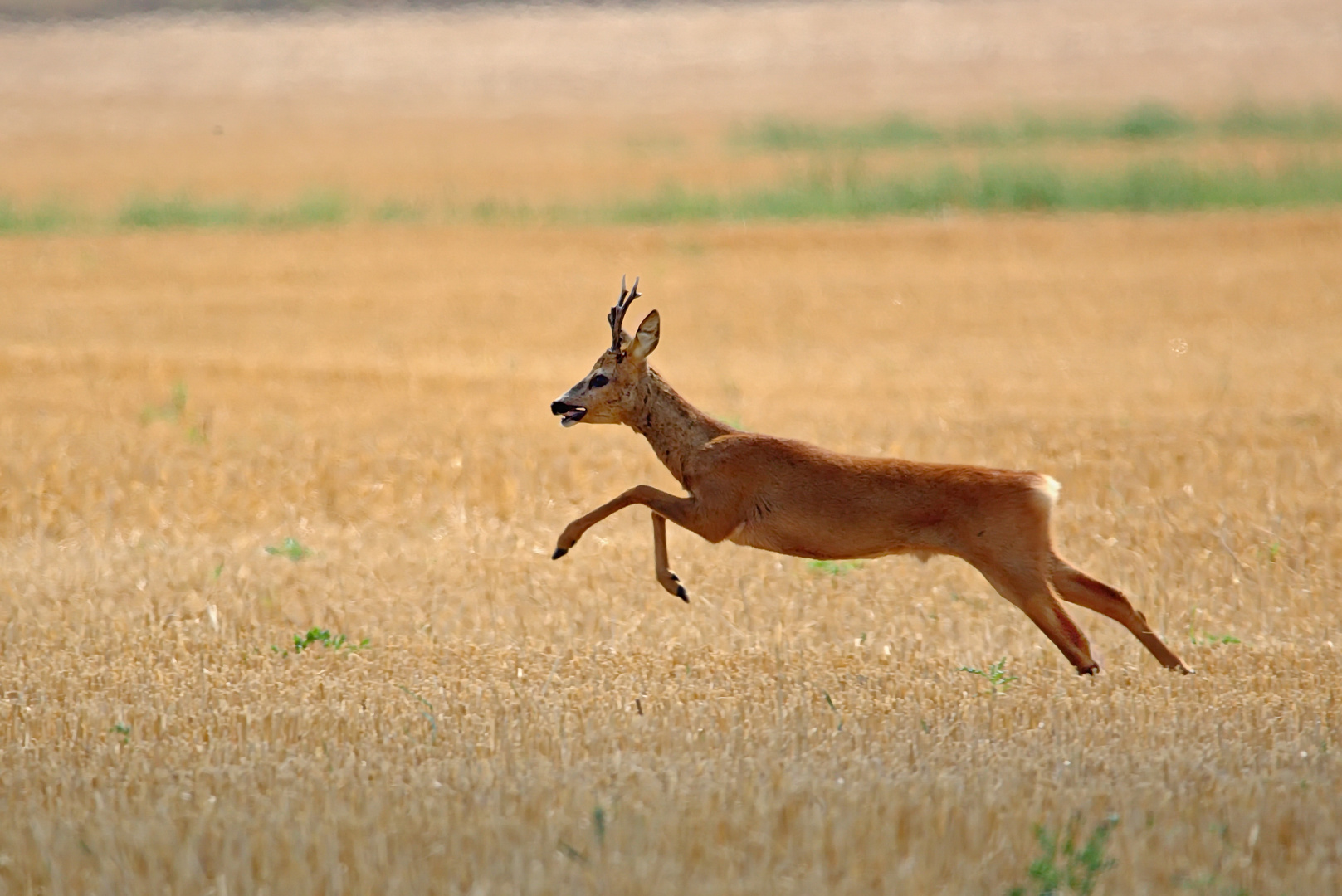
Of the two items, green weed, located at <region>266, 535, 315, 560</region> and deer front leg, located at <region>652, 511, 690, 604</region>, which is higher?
deer front leg, located at <region>652, 511, 690, 604</region>

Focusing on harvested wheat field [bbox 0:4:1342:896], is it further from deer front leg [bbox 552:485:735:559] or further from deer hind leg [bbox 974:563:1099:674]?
deer front leg [bbox 552:485:735:559]

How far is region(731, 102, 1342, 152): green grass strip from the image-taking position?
141 feet

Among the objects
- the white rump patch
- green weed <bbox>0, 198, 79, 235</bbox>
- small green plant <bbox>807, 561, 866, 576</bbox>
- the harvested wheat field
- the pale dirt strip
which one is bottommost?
small green plant <bbox>807, 561, 866, 576</bbox>

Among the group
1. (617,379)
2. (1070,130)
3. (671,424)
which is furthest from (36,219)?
(1070,130)

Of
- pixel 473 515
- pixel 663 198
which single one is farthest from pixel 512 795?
pixel 663 198

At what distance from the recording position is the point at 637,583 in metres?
10.4

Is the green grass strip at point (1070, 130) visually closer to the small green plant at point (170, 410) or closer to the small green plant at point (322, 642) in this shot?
the small green plant at point (170, 410)

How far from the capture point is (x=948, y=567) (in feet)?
36.0

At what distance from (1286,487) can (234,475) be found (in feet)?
25.7

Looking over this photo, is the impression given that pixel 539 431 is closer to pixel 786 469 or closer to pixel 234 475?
pixel 234 475

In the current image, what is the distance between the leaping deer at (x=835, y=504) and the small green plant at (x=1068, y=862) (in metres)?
2.68

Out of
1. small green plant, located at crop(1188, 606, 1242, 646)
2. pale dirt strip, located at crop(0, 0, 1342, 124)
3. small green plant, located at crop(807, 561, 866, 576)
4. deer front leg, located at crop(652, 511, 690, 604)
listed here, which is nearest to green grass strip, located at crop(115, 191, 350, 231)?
small green plant, located at crop(807, 561, 866, 576)

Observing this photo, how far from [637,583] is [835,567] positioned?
1356 mm

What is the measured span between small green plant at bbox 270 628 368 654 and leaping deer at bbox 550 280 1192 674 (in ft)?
4.05
